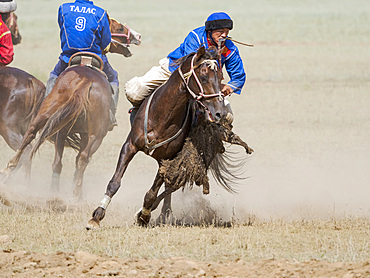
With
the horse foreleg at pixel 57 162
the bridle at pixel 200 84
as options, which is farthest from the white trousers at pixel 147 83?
the horse foreleg at pixel 57 162

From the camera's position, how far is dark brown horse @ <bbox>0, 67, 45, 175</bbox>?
9.95 meters

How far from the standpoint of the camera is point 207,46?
→ 7535 millimetres

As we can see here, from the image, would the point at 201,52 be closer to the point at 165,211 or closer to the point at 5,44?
the point at 165,211

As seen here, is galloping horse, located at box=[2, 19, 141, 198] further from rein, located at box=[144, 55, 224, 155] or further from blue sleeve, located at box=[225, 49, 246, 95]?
blue sleeve, located at box=[225, 49, 246, 95]

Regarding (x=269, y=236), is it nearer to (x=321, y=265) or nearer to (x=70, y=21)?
(x=321, y=265)

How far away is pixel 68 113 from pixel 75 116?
0.48ft

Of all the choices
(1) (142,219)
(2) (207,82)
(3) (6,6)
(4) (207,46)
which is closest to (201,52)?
(2) (207,82)

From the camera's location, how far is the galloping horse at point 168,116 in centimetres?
682

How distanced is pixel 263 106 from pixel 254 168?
7.32 m

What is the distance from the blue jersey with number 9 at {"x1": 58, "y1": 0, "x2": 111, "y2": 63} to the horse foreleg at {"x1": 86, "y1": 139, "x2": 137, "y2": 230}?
3.03 metres

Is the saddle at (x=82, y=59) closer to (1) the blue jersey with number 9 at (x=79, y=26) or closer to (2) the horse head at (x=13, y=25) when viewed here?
(1) the blue jersey with number 9 at (x=79, y=26)

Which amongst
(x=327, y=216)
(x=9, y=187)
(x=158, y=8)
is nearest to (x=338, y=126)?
(x=327, y=216)

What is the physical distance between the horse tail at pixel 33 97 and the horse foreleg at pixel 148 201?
3184mm

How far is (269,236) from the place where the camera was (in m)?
6.98
